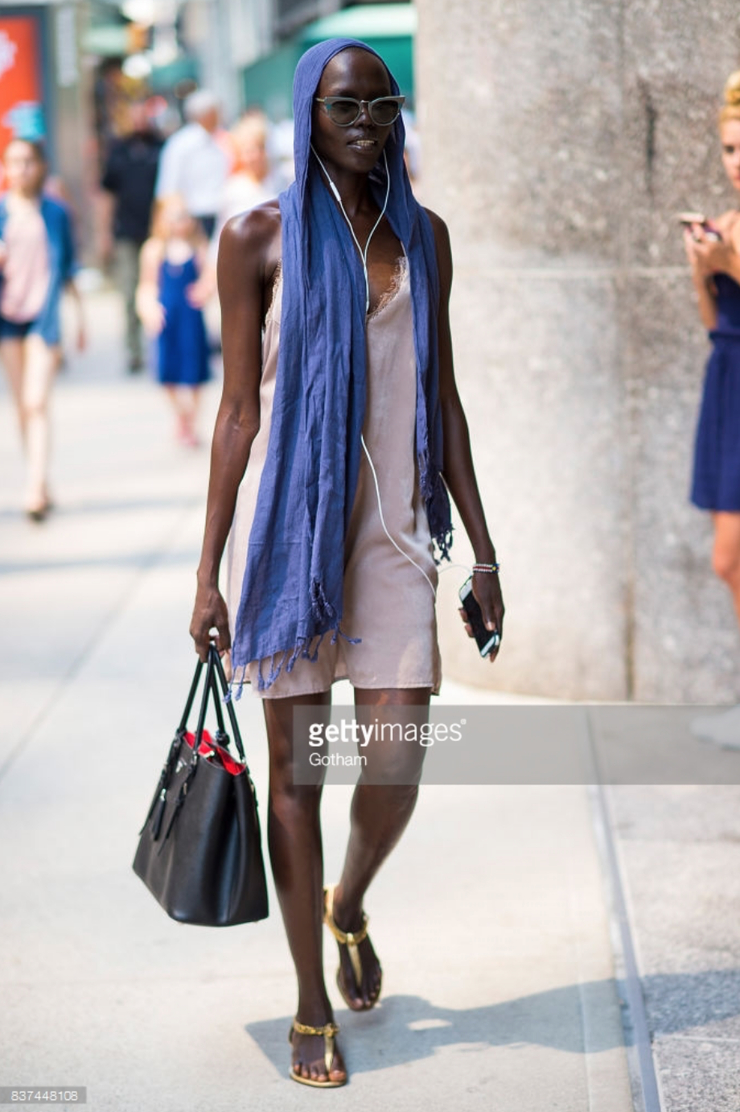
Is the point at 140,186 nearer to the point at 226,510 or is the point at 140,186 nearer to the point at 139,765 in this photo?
the point at 139,765

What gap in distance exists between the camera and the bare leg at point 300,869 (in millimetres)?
3271

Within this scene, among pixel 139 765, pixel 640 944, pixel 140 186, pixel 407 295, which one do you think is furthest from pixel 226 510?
pixel 140 186

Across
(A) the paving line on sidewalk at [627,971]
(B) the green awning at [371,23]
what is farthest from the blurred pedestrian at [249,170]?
(A) the paving line on sidewalk at [627,971]

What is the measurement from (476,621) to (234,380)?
705 mm

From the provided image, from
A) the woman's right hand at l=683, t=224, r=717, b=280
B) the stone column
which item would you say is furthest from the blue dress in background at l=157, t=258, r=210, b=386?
the woman's right hand at l=683, t=224, r=717, b=280

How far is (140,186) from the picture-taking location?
14.9 meters

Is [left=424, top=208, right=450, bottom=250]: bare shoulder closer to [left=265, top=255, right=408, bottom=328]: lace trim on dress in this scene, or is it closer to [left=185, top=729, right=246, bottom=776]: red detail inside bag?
[left=265, top=255, right=408, bottom=328]: lace trim on dress

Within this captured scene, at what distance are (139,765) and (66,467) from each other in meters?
5.38

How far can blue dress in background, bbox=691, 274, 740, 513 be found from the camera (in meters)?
Answer: 4.93

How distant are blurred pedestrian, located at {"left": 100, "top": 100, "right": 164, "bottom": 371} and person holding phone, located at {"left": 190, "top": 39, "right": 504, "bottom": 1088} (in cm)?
1153

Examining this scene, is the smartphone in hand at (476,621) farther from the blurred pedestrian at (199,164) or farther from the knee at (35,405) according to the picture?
the blurred pedestrian at (199,164)

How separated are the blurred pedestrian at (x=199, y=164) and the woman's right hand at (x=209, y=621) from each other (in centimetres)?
1060

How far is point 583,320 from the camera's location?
5.54 m

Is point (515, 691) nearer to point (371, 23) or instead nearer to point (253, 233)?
point (253, 233)
